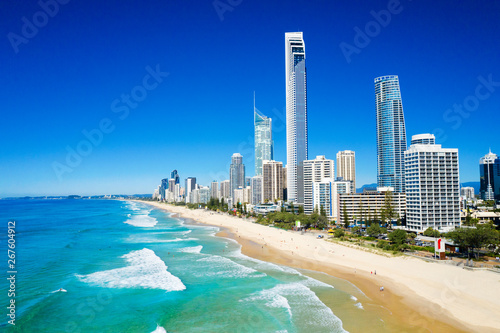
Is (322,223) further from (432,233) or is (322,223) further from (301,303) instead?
(301,303)

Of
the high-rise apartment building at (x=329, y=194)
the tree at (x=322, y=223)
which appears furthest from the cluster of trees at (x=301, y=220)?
the high-rise apartment building at (x=329, y=194)

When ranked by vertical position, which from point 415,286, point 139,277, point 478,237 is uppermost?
point 478,237

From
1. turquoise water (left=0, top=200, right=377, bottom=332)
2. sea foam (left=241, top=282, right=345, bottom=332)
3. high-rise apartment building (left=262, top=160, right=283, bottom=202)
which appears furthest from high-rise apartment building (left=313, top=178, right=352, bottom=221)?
sea foam (left=241, top=282, right=345, bottom=332)

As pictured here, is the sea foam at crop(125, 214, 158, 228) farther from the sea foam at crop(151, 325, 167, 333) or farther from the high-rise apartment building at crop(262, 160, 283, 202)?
the sea foam at crop(151, 325, 167, 333)

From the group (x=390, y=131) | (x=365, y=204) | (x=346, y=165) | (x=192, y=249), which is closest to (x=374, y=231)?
(x=365, y=204)

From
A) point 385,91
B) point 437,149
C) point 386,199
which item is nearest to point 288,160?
point 385,91

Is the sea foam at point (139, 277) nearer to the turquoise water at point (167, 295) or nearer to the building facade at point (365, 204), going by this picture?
the turquoise water at point (167, 295)

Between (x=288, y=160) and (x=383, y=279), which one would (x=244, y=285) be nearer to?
(x=383, y=279)
